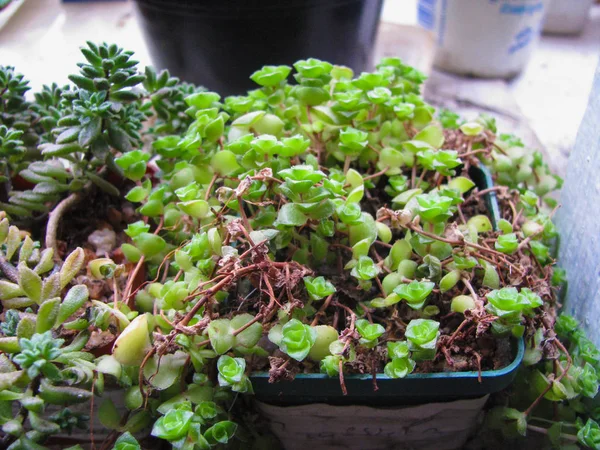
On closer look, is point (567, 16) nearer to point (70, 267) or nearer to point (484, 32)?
point (484, 32)

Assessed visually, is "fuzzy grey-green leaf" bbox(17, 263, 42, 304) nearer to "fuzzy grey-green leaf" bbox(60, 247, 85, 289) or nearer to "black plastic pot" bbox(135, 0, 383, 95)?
"fuzzy grey-green leaf" bbox(60, 247, 85, 289)

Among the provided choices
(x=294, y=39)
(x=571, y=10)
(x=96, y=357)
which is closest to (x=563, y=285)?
(x=96, y=357)

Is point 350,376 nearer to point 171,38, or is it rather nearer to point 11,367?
point 11,367

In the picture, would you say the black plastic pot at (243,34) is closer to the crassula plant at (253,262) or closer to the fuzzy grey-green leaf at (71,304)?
the crassula plant at (253,262)

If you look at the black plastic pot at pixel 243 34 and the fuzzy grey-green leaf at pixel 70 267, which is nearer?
the fuzzy grey-green leaf at pixel 70 267

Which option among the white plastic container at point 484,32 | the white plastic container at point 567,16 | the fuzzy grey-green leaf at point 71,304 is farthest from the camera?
the white plastic container at point 567,16

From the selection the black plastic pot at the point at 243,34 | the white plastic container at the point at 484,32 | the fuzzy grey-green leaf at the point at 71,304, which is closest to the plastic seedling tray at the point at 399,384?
the fuzzy grey-green leaf at the point at 71,304
